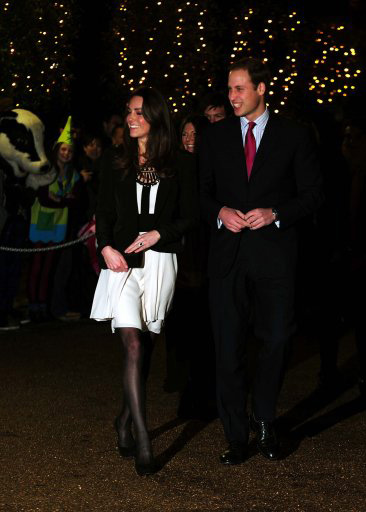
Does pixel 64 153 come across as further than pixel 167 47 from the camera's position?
No

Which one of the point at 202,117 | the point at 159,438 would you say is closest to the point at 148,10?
the point at 202,117

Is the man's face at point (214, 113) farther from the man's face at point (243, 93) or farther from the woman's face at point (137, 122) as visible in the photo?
the woman's face at point (137, 122)

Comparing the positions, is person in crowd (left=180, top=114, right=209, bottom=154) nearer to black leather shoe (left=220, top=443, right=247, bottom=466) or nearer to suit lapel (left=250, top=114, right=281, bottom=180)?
suit lapel (left=250, top=114, right=281, bottom=180)

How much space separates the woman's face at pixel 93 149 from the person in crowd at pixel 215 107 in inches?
217

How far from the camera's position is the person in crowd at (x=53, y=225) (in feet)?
41.1

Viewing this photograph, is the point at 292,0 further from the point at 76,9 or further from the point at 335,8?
the point at 76,9

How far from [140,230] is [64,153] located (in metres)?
6.04

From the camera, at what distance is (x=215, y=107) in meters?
8.27

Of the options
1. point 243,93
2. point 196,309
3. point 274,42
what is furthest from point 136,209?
point 274,42

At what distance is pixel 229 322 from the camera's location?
675 cm

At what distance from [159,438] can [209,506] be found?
4.97ft

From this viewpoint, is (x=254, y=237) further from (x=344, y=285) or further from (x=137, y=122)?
(x=344, y=285)

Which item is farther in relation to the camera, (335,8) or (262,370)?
(335,8)

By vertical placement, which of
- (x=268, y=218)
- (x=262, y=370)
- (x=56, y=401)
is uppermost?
(x=268, y=218)
